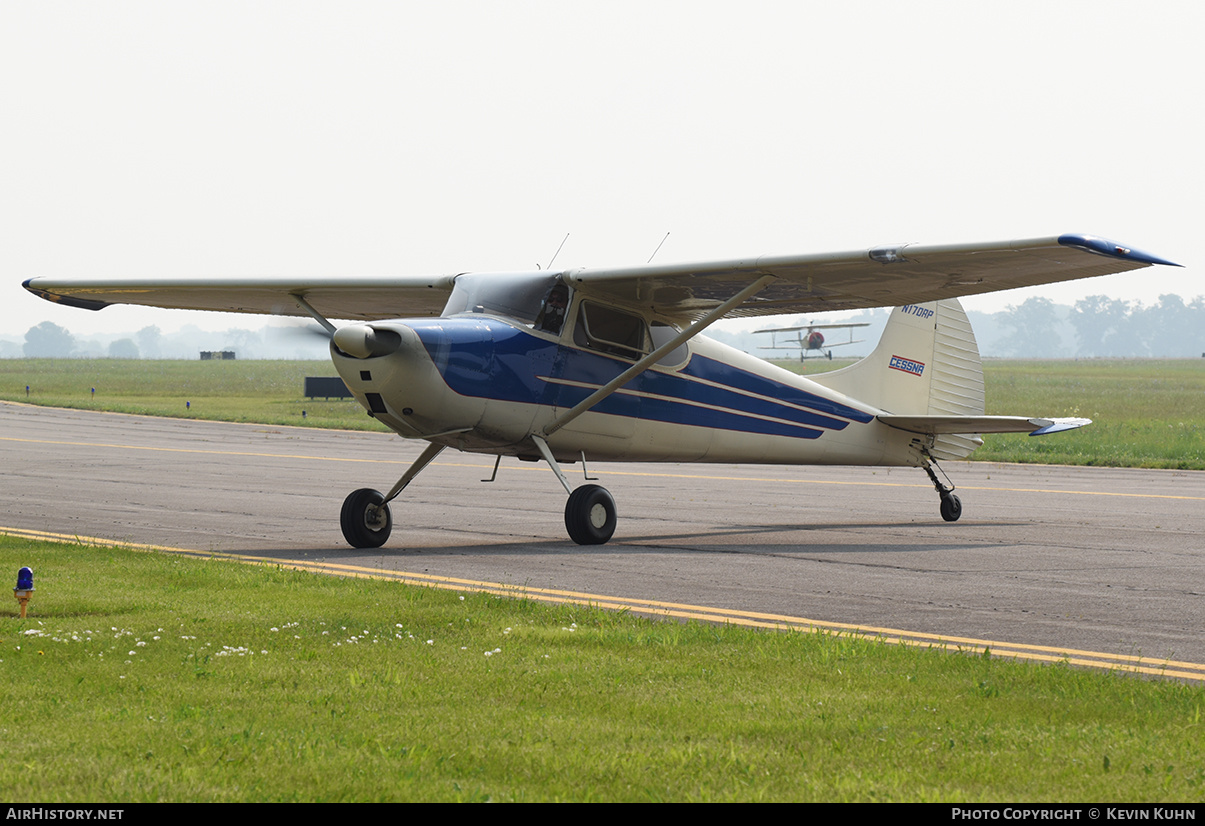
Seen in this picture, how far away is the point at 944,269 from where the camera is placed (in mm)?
12578

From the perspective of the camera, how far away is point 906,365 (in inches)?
695

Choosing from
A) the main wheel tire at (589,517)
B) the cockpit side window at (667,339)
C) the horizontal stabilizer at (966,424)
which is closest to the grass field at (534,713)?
the main wheel tire at (589,517)

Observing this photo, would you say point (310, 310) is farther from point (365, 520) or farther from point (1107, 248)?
point (1107, 248)

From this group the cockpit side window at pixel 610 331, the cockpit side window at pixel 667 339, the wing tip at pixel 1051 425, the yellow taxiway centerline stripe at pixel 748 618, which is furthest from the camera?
the wing tip at pixel 1051 425

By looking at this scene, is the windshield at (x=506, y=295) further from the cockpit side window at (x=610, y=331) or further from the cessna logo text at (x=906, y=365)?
the cessna logo text at (x=906, y=365)

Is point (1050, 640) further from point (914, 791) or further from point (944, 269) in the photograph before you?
point (944, 269)

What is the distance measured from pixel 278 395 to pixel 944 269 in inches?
2076

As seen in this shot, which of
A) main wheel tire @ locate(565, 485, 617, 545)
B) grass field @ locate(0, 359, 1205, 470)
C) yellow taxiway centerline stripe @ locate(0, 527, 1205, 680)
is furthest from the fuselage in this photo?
grass field @ locate(0, 359, 1205, 470)

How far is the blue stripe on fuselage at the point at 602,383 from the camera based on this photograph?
487 inches

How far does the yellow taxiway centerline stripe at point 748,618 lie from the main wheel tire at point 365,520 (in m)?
1.17

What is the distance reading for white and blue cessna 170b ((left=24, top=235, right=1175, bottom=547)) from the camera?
473 inches

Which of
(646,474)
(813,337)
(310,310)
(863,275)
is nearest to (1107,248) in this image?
(863,275)

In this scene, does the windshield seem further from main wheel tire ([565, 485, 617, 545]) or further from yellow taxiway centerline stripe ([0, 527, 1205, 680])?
yellow taxiway centerline stripe ([0, 527, 1205, 680])

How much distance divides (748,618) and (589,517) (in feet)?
15.4
